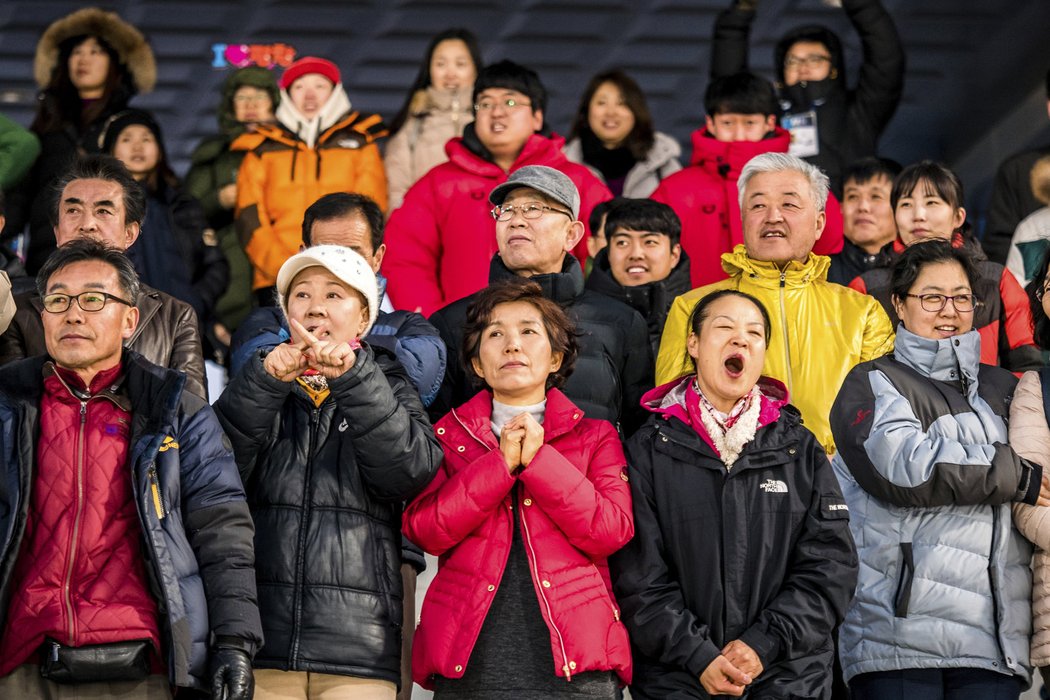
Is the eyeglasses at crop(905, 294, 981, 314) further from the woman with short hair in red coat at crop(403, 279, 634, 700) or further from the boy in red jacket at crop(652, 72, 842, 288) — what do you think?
the boy in red jacket at crop(652, 72, 842, 288)

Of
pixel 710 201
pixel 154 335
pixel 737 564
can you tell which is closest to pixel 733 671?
pixel 737 564

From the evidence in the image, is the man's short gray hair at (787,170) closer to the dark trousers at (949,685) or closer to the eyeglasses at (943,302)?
the eyeglasses at (943,302)

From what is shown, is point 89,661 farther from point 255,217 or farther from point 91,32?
point 91,32

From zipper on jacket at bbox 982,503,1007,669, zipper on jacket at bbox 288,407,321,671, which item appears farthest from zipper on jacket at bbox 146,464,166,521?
zipper on jacket at bbox 982,503,1007,669

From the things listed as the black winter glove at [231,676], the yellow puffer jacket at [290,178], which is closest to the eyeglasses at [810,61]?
the yellow puffer jacket at [290,178]

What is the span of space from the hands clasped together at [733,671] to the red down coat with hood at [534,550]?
0.23 metres

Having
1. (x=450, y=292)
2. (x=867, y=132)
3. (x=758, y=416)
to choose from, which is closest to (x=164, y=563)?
(x=758, y=416)

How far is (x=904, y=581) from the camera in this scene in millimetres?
4625

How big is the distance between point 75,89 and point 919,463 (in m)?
5.17

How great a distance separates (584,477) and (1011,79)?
7.43 m

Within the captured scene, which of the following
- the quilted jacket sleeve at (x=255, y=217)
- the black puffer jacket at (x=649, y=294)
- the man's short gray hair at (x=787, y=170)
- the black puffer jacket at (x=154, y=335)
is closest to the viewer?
the black puffer jacket at (x=154, y=335)

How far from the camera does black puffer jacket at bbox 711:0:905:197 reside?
7.91 metres

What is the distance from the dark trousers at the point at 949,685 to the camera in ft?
15.0

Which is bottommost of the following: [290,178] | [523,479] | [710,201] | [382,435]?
[523,479]
